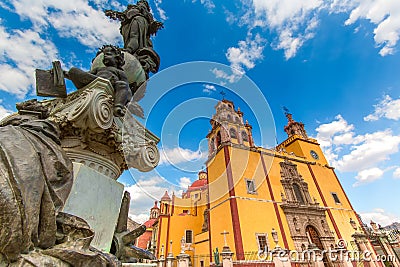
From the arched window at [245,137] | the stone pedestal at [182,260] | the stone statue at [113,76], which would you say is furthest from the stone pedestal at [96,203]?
the arched window at [245,137]

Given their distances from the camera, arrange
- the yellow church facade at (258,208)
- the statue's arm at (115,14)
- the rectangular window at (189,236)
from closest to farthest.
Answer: the statue's arm at (115,14) < the yellow church facade at (258,208) < the rectangular window at (189,236)

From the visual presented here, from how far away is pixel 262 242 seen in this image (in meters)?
13.7

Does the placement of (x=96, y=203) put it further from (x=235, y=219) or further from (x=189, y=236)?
(x=189, y=236)

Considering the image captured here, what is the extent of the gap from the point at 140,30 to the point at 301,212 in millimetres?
17838

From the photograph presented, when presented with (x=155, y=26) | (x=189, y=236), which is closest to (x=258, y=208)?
(x=189, y=236)

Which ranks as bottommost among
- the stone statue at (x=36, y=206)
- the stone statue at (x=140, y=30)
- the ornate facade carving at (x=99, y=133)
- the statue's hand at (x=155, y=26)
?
the stone statue at (x=36, y=206)

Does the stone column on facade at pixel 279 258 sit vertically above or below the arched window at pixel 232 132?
below

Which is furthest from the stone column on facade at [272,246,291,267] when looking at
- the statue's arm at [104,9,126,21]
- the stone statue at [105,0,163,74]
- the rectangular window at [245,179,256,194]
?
the statue's arm at [104,9,126,21]

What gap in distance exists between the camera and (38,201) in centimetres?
91

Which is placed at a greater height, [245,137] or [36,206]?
[245,137]

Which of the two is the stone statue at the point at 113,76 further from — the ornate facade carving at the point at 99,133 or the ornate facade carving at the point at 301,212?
the ornate facade carving at the point at 301,212

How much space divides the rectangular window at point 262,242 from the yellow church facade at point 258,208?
37 mm

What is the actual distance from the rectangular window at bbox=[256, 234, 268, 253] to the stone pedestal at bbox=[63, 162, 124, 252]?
1416 cm

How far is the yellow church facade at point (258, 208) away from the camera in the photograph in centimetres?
1399
